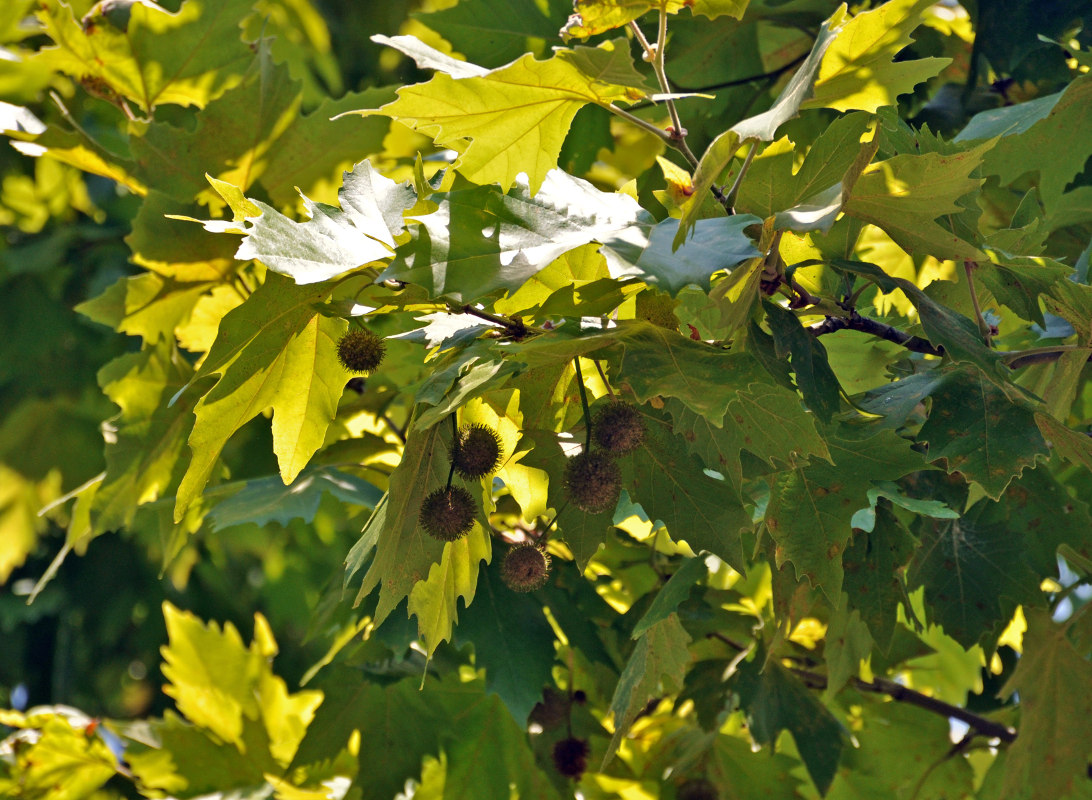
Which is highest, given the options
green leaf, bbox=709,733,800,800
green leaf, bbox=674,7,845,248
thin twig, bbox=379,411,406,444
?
green leaf, bbox=674,7,845,248

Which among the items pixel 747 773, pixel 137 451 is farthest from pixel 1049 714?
pixel 137 451

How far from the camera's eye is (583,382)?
1.22m

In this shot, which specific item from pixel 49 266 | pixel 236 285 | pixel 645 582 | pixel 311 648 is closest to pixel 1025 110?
pixel 645 582

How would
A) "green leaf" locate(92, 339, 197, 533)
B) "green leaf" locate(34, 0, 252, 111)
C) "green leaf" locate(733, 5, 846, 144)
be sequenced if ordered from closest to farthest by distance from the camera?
"green leaf" locate(733, 5, 846, 144)
"green leaf" locate(92, 339, 197, 533)
"green leaf" locate(34, 0, 252, 111)

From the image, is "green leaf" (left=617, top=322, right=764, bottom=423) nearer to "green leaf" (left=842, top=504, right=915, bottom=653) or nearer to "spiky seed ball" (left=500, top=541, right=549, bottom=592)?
"spiky seed ball" (left=500, top=541, right=549, bottom=592)

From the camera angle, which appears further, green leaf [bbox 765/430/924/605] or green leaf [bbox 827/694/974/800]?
green leaf [bbox 827/694/974/800]

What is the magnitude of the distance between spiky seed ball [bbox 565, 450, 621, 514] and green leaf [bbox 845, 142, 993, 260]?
38 cm

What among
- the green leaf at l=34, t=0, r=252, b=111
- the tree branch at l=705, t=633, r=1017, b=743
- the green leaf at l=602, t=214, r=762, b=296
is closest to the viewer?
the green leaf at l=602, t=214, r=762, b=296

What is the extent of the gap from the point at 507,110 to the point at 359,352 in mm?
327

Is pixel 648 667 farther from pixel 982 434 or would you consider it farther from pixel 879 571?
pixel 982 434

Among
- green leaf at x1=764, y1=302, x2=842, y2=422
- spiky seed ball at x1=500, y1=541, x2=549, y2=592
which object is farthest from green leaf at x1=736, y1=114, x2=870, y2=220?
spiky seed ball at x1=500, y1=541, x2=549, y2=592

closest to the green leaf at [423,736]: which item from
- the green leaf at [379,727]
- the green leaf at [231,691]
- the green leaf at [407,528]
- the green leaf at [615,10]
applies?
the green leaf at [379,727]

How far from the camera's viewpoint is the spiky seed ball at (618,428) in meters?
1.14

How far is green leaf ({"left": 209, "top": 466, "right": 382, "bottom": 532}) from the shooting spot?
1648mm
